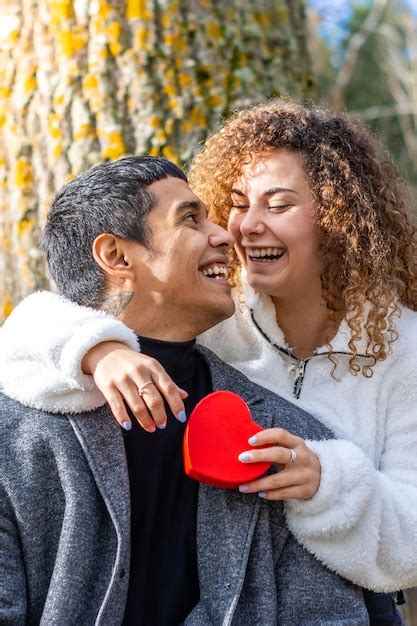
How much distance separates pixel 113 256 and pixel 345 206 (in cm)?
67

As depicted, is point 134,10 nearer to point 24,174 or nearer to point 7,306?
point 24,174

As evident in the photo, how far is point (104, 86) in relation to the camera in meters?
2.98

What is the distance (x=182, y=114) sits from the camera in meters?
3.02

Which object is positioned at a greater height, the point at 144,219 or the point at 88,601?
the point at 144,219

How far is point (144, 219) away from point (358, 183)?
25.5 inches

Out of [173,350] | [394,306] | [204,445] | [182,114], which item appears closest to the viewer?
[204,445]

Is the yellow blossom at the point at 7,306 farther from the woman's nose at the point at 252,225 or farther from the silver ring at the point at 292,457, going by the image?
the silver ring at the point at 292,457

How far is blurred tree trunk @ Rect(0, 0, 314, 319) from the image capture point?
2.99m

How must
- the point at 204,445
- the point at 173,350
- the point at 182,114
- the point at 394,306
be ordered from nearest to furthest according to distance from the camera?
the point at 204,445 → the point at 173,350 → the point at 394,306 → the point at 182,114

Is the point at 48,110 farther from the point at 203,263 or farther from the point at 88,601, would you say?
the point at 88,601

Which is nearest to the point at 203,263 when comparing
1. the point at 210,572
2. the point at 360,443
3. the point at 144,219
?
the point at 144,219

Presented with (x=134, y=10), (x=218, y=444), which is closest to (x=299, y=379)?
(x=218, y=444)

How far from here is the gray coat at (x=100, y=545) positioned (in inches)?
83.8

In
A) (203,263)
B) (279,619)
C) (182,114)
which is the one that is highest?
(182,114)
